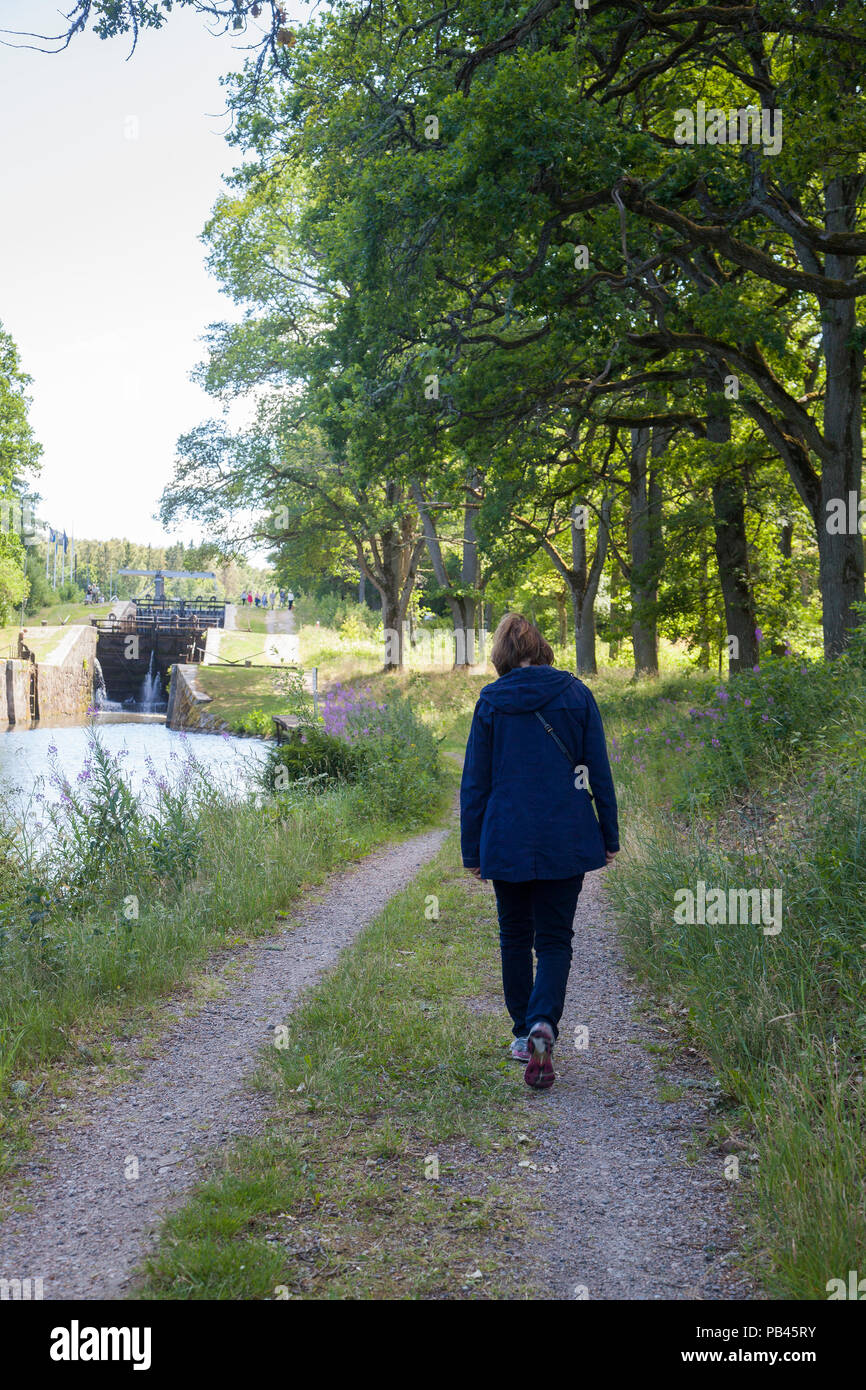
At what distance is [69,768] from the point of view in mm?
18000

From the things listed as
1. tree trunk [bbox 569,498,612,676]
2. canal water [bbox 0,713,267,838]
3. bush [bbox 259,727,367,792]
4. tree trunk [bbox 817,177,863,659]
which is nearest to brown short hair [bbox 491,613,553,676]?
canal water [bbox 0,713,267,838]

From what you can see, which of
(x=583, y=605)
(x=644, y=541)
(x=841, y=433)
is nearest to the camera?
(x=841, y=433)

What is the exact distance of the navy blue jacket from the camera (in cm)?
429

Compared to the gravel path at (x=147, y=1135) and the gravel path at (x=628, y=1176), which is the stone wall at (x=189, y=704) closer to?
the gravel path at (x=147, y=1135)

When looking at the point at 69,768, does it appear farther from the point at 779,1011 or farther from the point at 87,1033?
the point at 779,1011

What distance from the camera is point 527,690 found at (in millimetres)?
4457

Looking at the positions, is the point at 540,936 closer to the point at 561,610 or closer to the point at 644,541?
the point at 644,541

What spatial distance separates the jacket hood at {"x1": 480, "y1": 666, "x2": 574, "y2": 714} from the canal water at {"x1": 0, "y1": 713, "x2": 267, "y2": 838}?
15.1ft

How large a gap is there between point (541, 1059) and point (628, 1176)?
0.77 meters

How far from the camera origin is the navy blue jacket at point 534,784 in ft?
14.1

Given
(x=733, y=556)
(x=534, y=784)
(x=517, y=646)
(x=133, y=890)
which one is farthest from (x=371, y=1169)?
(x=733, y=556)

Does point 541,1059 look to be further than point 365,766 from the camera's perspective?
No

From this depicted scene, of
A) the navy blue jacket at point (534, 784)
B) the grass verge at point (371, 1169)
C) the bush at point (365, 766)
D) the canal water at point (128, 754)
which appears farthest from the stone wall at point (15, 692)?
the navy blue jacket at point (534, 784)
